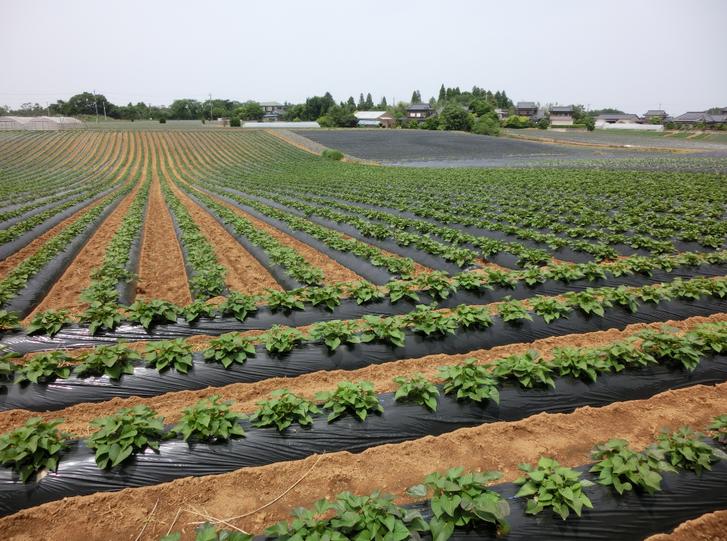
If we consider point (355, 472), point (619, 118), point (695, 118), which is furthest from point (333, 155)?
point (619, 118)

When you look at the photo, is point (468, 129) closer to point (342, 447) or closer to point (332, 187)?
point (332, 187)

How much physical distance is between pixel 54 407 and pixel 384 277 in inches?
256

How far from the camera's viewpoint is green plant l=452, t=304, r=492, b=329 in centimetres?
630

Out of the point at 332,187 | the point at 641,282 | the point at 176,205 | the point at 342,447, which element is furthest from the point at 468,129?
the point at 342,447

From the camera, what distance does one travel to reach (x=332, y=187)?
28.4 m

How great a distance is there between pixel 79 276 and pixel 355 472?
10216 millimetres

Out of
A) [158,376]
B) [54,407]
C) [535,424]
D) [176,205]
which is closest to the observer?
[535,424]

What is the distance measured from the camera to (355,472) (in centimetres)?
424

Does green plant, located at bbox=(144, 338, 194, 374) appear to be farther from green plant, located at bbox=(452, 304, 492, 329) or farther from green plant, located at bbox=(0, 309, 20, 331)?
green plant, located at bbox=(452, 304, 492, 329)

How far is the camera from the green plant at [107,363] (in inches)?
209

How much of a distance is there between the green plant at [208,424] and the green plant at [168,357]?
4.60 ft

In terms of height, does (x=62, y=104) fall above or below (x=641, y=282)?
above

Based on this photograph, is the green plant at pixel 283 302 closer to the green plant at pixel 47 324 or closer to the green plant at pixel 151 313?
the green plant at pixel 151 313

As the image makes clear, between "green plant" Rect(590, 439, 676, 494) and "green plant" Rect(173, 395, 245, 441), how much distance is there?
330cm
